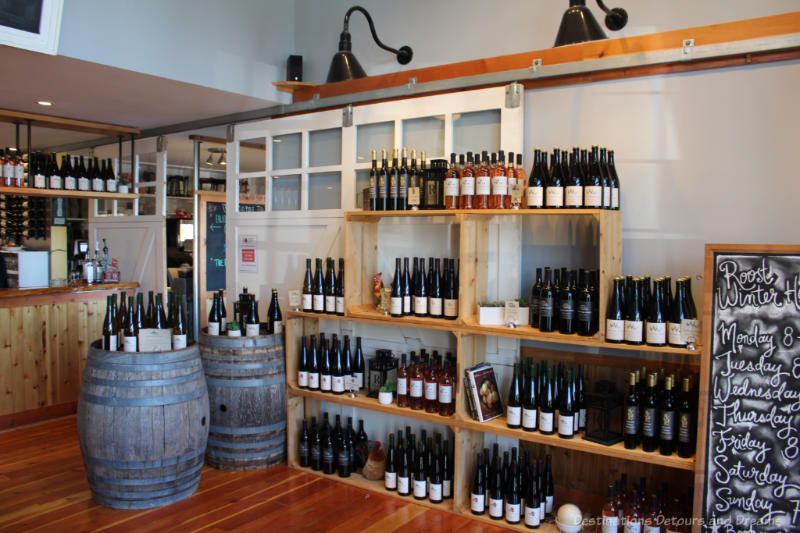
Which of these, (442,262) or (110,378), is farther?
(442,262)

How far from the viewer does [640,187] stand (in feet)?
10.0

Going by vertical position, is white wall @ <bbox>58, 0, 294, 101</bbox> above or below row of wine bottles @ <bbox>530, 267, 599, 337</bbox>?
above

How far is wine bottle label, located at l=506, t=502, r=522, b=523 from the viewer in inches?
120

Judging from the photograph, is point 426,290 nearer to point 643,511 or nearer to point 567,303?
point 567,303

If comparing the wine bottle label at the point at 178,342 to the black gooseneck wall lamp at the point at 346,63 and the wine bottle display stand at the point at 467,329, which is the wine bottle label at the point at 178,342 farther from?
the black gooseneck wall lamp at the point at 346,63

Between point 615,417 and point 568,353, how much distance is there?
0.39m

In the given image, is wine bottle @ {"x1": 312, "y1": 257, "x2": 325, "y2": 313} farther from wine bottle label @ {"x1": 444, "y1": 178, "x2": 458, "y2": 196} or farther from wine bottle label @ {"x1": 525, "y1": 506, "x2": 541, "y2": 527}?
wine bottle label @ {"x1": 525, "y1": 506, "x2": 541, "y2": 527}

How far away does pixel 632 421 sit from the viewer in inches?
110

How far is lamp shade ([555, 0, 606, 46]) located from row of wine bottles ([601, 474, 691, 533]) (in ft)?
6.77

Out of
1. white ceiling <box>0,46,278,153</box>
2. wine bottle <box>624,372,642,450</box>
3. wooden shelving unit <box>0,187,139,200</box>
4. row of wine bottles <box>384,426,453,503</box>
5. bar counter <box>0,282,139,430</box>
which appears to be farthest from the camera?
wooden shelving unit <box>0,187,139,200</box>

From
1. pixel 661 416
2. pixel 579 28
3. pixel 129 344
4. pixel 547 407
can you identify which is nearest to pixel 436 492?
pixel 547 407

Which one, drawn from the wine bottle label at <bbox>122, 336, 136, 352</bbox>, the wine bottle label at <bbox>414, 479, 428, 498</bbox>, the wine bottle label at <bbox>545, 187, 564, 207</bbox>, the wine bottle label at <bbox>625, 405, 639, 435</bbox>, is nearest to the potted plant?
the wine bottle label at <bbox>122, 336, 136, 352</bbox>

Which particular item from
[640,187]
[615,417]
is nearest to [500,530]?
[615,417]

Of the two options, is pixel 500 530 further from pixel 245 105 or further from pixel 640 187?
pixel 245 105
